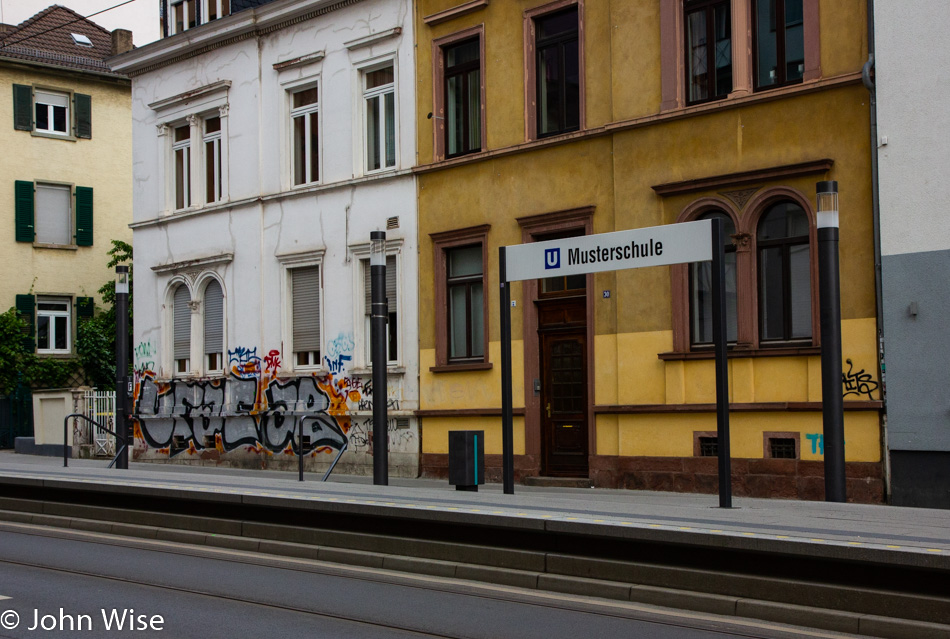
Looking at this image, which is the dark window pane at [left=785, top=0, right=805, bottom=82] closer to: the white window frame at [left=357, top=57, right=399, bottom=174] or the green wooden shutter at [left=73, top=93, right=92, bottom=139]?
the white window frame at [left=357, top=57, right=399, bottom=174]

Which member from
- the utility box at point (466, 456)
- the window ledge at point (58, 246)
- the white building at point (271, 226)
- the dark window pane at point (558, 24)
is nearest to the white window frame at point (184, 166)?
the white building at point (271, 226)

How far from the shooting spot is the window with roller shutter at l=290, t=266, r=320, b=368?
79.5ft

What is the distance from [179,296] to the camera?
91.7 ft

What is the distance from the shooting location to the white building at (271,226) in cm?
2273

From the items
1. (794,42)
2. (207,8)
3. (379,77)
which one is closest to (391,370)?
(379,77)

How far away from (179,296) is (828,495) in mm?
19238

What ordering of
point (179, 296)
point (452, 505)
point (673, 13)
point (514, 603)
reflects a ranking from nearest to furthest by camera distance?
point (514, 603)
point (452, 505)
point (673, 13)
point (179, 296)

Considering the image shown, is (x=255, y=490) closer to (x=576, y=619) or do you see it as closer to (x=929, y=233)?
(x=576, y=619)

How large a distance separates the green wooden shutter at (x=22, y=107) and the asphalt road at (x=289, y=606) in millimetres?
27372

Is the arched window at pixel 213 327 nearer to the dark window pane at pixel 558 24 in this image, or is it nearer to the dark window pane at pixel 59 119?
the dark window pane at pixel 558 24

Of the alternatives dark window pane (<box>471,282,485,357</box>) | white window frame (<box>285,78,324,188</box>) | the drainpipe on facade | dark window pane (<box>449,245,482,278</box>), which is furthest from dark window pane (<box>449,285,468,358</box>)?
the drainpipe on facade

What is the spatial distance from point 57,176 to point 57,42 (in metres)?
5.12

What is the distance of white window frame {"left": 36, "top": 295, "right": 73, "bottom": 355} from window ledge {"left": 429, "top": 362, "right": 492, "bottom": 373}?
762 inches

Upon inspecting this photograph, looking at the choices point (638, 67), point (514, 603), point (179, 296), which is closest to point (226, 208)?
point (179, 296)
